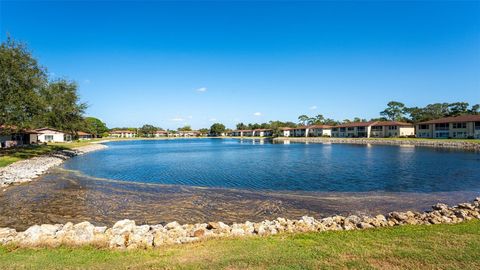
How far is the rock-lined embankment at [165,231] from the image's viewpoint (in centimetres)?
955

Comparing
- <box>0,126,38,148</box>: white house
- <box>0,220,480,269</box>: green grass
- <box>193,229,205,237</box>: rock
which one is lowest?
<box>193,229,205,237</box>: rock

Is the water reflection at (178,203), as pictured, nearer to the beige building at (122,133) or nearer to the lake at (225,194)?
the lake at (225,194)

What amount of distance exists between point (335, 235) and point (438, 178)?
70.7 ft

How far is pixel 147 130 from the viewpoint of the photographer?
18700 cm

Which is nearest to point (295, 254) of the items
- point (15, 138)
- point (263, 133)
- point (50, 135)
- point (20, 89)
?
point (20, 89)

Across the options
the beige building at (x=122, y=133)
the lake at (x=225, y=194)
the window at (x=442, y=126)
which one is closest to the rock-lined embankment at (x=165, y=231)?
the lake at (x=225, y=194)

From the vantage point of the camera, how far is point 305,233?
10.1 meters

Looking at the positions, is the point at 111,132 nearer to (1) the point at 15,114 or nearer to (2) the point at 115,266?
(1) the point at 15,114

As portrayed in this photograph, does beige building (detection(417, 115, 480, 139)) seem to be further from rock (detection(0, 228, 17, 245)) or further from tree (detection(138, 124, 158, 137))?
tree (detection(138, 124, 158, 137))

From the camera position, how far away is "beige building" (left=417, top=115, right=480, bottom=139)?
75281 mm

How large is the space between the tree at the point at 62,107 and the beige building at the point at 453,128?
307ft

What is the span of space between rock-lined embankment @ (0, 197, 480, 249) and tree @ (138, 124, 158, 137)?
183741 mm

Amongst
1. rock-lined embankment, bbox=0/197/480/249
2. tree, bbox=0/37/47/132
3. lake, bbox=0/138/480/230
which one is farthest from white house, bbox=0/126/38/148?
rock-lined embankment, bbox=0/197/480/249

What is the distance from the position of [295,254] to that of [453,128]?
94374 millimetres
